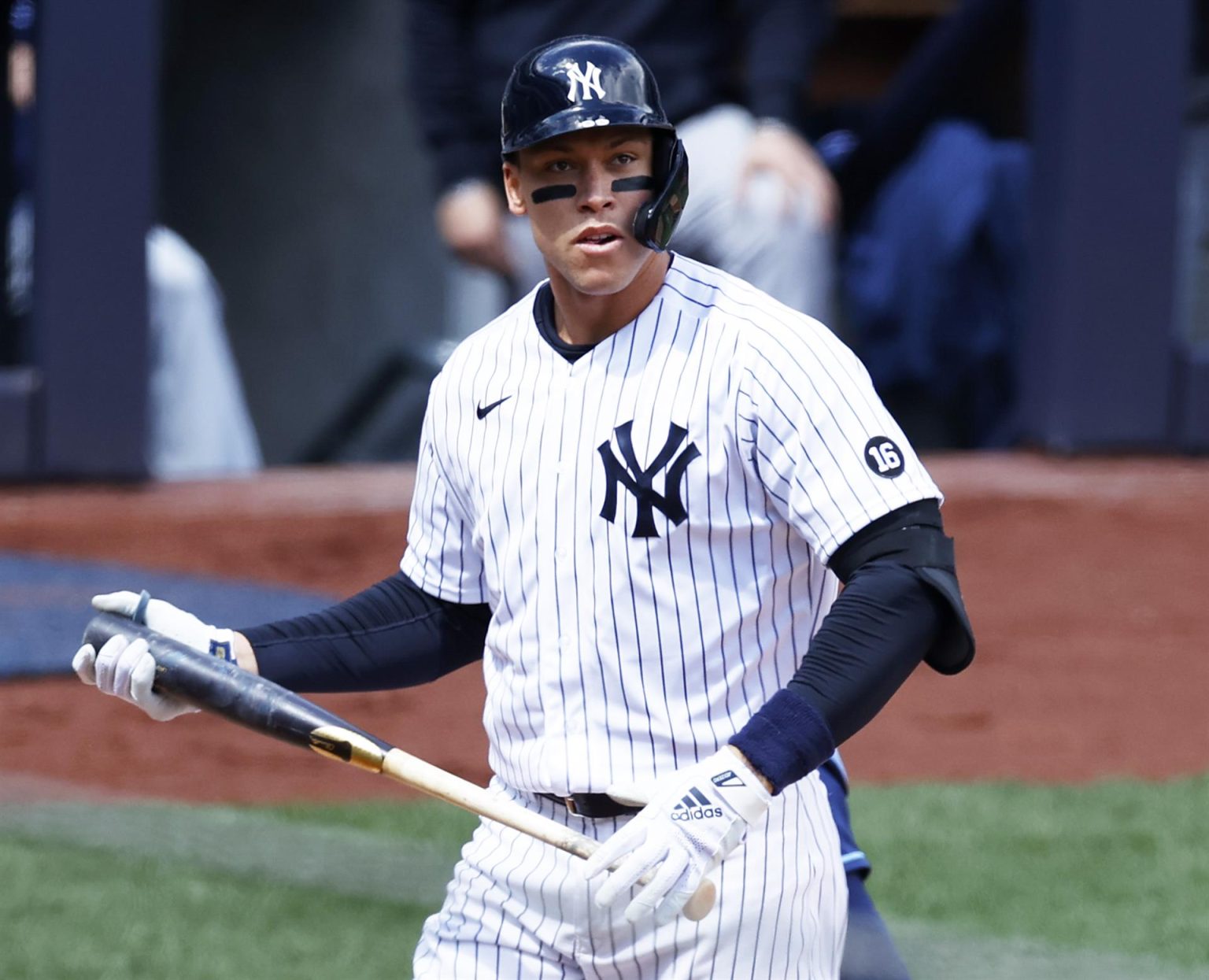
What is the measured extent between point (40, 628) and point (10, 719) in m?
0.41

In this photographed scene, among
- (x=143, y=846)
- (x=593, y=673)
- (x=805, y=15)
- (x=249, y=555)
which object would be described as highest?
(x=805, y=15)

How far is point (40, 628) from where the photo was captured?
5.49 meters

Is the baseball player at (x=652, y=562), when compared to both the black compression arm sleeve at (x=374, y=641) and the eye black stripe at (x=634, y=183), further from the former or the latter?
the black compression arm sleeve at (x=374, y=641)

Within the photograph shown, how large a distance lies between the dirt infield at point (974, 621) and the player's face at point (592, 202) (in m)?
2.70

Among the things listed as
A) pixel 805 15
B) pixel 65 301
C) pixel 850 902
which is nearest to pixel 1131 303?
pixel 805 15

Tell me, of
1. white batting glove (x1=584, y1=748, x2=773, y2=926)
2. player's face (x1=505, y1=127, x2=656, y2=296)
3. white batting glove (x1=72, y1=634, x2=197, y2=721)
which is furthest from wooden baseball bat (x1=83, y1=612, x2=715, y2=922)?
player's face (x1=505, y1=127, x2=656, y2=296)

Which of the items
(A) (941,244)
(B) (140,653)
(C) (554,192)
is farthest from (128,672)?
(A) (941,244)

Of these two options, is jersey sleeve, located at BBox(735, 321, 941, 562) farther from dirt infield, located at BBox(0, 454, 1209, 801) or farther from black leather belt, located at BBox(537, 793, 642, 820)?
dirt infield, located at BBox(0, 454, 1209, 801)

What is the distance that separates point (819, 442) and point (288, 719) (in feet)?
2.15

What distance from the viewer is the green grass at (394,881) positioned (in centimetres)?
384

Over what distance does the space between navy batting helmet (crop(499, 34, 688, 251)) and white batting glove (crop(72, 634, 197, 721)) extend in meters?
0.70

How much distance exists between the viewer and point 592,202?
2293 mm

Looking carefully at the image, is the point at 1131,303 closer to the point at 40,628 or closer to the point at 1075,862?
the point at 1075,862

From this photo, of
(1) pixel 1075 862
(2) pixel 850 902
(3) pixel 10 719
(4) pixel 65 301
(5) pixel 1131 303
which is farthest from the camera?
(5) pixel 1131 303
